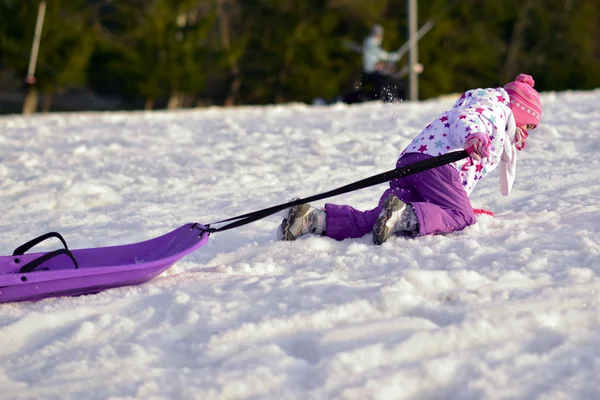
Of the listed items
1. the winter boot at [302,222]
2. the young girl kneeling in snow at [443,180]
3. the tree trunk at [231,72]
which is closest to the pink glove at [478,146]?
the young girl kneeling in snow at [443,180]

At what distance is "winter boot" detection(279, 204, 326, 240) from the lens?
161 inches

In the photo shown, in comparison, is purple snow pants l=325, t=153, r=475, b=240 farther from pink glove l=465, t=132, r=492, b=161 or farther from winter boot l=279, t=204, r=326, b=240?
pink glove l=465, t=132, r=492, b=161

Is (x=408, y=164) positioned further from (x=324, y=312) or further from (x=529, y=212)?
(x=324, y=312)

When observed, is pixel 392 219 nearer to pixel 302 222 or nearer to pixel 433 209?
A: pixel 433 209

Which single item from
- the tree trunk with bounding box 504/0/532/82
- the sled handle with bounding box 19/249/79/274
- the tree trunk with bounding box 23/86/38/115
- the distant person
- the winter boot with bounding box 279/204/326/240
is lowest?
the tree trunk with bounding box 504/0/532/82

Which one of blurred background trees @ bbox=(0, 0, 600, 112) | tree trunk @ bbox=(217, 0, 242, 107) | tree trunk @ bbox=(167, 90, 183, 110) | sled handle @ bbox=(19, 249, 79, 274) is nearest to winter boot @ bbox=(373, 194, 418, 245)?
sled handle @ bbox=(19, 249, 79, 274)

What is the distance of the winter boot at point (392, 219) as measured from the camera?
3.93 m

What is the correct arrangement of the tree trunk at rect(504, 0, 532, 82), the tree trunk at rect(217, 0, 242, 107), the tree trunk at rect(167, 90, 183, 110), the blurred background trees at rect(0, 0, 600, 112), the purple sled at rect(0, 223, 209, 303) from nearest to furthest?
the purple sled at rect(0, 223, 209, 303), the blurred background trees at rect(0, 0, 600, 112), the tree trunk at rect(167, 90, 183, 110), the tree trunk at rect(217, 0, 242, 107), the tree trunk at rect(504, 0, 532, 82)

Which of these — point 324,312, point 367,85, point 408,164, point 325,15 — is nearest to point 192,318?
point 324,312

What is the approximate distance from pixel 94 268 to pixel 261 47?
21.1 meters

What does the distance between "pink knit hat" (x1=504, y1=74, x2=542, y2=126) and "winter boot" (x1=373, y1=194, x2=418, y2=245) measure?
28.8 inches

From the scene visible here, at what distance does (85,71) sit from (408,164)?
16905 mm

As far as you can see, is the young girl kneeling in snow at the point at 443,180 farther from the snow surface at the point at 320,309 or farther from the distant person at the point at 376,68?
the distant person at the point at 376,68

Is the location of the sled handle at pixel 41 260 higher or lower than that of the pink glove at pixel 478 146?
lower
